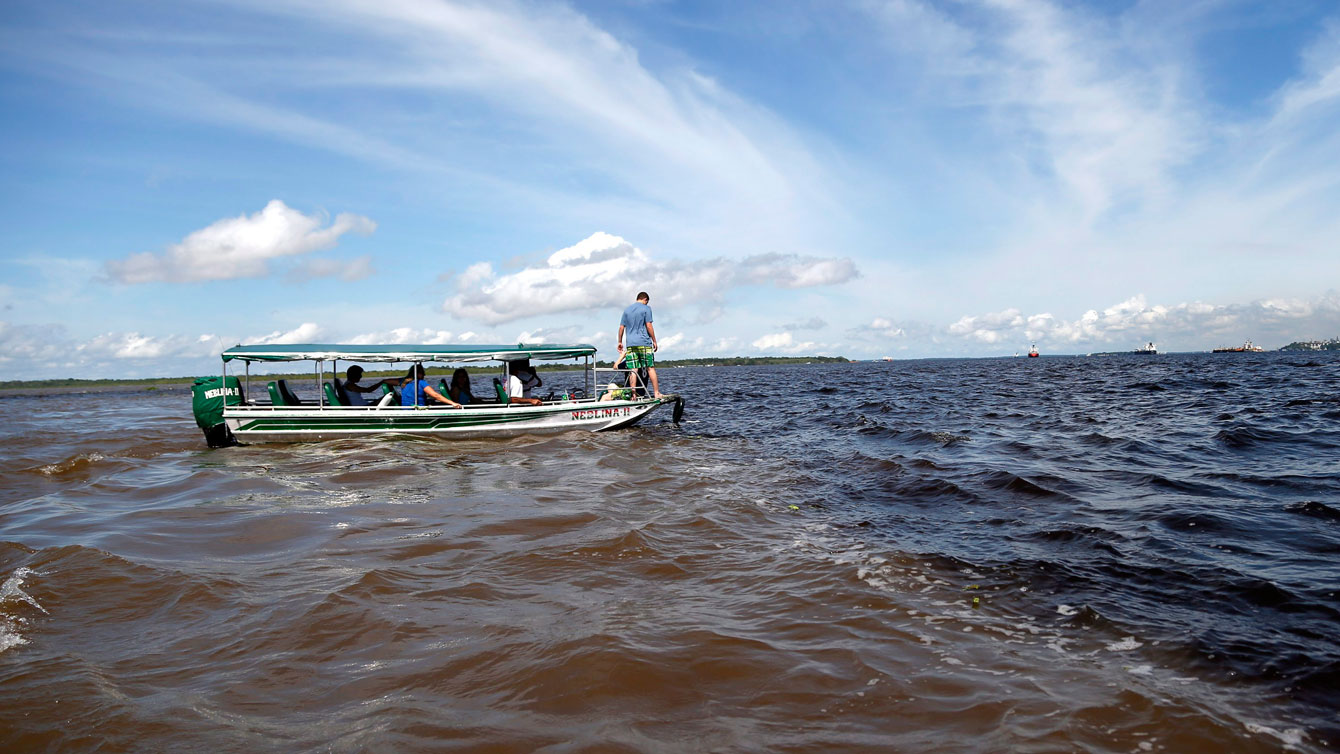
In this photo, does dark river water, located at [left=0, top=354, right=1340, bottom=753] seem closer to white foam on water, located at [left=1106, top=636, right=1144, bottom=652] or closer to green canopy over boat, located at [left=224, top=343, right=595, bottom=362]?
white foam on water, located at [left=1106, top=636, right=1144, bottom=652]

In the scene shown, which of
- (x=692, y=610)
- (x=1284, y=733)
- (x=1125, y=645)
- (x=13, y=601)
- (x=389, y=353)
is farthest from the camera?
(x=389, y=353)

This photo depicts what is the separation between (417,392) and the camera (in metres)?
18.5

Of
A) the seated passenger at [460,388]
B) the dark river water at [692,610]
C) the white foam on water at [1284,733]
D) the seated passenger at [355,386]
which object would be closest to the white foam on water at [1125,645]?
the dark river water at [692,610]

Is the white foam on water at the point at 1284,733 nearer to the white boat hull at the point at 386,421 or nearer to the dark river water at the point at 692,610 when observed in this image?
the dark river water at the point at 692,610

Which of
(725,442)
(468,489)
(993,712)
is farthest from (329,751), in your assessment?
(725,442)

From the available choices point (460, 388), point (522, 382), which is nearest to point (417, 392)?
Answer: point (460, 388)

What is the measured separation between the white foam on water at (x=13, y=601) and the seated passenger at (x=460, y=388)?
1234 centimetres

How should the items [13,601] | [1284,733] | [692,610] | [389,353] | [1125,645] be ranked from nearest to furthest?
1. [1284,733]
2. [1125,645]
3. [692,610]
4. [13,601]
5. [389,353]

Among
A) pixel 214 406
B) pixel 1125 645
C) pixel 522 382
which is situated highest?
pixel 522 382

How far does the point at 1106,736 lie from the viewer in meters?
3.71

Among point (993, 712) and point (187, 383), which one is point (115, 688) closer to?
point (993, 712)

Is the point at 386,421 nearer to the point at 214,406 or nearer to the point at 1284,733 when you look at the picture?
the point at 214,406

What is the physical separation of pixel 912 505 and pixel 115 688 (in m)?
9.04

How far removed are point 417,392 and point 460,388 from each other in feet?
4.04
